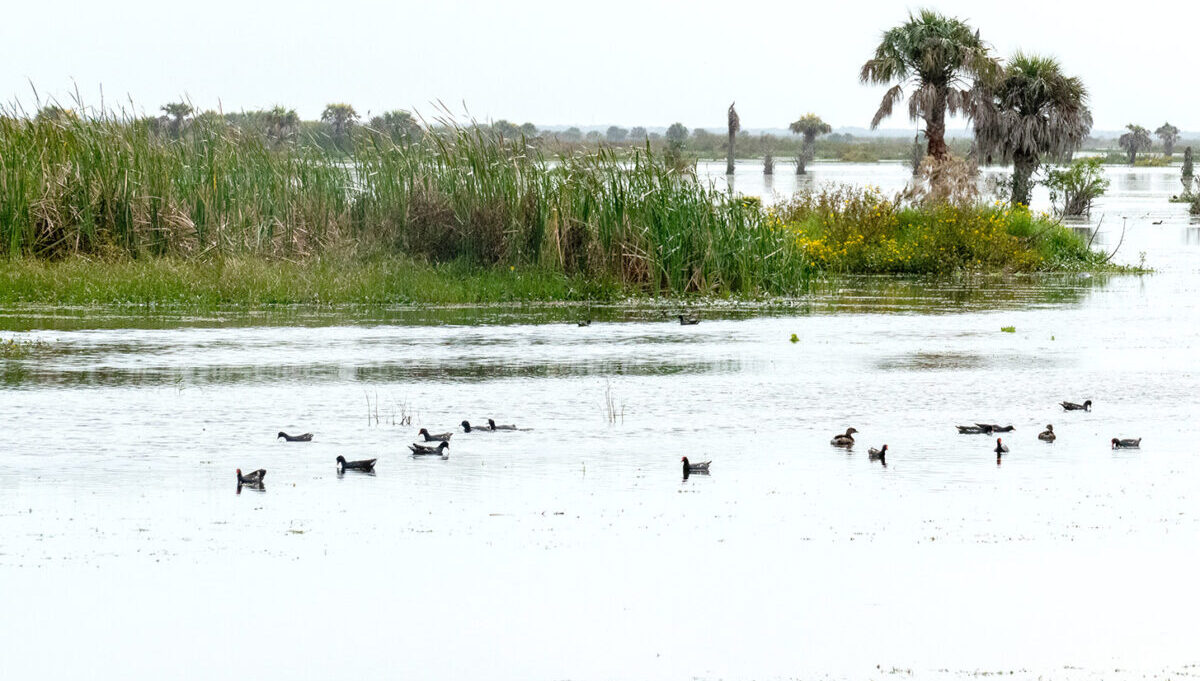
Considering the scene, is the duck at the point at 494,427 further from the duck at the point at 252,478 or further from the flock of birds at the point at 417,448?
the duck at the point at 252,478

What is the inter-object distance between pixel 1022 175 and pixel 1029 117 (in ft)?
6.64

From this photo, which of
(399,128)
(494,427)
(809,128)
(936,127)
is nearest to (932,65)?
(936,127)

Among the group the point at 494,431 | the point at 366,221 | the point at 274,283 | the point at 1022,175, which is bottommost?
the point at 494,431

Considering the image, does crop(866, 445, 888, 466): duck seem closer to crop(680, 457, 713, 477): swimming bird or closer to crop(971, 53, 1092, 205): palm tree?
crop(680, 457, 713, 477): swimming bird

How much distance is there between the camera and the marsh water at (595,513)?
6734 mm

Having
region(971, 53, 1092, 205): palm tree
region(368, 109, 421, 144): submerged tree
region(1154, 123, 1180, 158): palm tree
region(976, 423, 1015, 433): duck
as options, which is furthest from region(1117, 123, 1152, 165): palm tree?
region(976, 423, 1015, 433): duck

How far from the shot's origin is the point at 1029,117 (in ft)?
168

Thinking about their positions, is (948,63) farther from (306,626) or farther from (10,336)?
(306,626)

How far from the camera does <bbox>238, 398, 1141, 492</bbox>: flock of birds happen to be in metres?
10.5

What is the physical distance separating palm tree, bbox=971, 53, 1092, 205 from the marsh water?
33846 millimetres

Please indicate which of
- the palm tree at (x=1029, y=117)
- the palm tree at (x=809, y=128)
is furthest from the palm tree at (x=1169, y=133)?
the palm tree at (x=1029, y=117)

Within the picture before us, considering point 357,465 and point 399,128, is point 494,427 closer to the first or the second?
point 357,465

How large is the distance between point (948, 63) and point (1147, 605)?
140 feet

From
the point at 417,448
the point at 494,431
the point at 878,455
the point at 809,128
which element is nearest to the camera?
the point at 878,455
